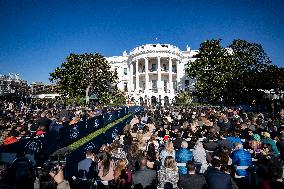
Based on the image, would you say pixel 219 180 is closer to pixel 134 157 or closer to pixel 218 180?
pixel 218 180

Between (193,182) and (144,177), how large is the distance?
130cm

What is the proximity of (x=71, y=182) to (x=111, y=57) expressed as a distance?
5894 cm

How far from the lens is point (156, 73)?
182 ft

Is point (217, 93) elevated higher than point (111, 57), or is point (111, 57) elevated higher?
point (111, 57)

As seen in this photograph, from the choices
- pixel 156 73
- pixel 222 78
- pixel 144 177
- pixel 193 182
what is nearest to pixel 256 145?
pixel 193 182

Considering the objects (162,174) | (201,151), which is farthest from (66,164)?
(201,151)

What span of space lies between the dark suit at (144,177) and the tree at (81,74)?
42047mm

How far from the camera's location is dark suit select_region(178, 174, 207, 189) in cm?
548

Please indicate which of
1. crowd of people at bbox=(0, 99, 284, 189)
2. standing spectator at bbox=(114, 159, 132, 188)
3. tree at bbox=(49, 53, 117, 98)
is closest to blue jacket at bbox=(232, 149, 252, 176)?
crowd of people at bbox=(0, 99, 284, 189)

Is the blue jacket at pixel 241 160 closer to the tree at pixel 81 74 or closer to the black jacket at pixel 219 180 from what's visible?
the black jacket at pixel 219 180

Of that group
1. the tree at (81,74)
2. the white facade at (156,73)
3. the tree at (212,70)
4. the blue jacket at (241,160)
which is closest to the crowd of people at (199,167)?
the blue jacket at (241,160)

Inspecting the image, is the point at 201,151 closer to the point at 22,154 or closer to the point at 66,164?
the point at 66,164

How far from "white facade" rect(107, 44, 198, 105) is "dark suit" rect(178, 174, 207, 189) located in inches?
1760

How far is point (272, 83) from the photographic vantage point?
137ft
